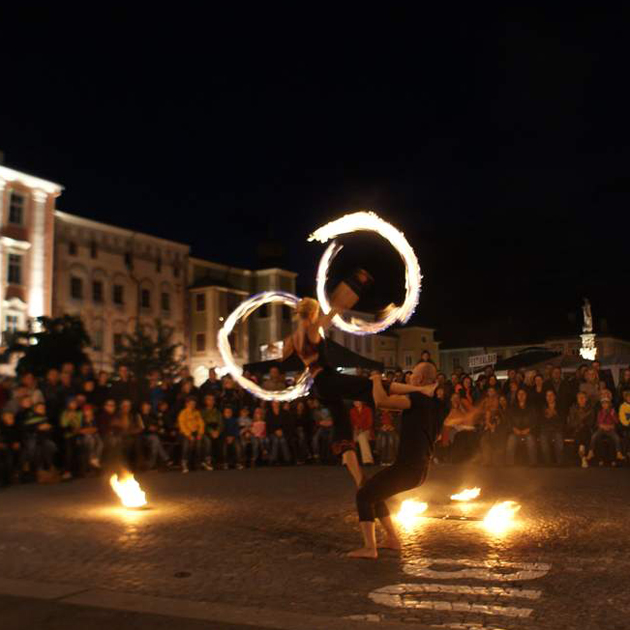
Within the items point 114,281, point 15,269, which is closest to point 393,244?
point 15,269

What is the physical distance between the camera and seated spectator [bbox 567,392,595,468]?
55.1 feet

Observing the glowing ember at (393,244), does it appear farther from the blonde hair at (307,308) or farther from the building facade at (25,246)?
the building facade at (25,246)

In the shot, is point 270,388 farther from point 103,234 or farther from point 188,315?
point 188,315

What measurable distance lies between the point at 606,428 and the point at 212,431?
8092 mm

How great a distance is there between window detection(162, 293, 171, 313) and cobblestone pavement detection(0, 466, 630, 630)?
50.8 metres

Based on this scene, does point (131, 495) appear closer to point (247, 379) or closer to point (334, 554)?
point (247, 379)

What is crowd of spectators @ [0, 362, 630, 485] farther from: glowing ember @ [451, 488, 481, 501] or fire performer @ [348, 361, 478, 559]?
fire performer @ [348, 361, 478, 559]

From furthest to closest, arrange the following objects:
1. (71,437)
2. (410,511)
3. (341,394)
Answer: (71,437) < (410,511) < (341,394)

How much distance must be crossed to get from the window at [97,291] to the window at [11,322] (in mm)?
9783

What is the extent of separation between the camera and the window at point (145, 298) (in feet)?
200

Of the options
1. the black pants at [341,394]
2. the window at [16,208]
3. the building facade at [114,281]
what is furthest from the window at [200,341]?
the black pants at [341,394]

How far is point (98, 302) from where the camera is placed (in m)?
57.1

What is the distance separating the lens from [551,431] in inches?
666

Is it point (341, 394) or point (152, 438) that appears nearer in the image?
point (341, 394)
